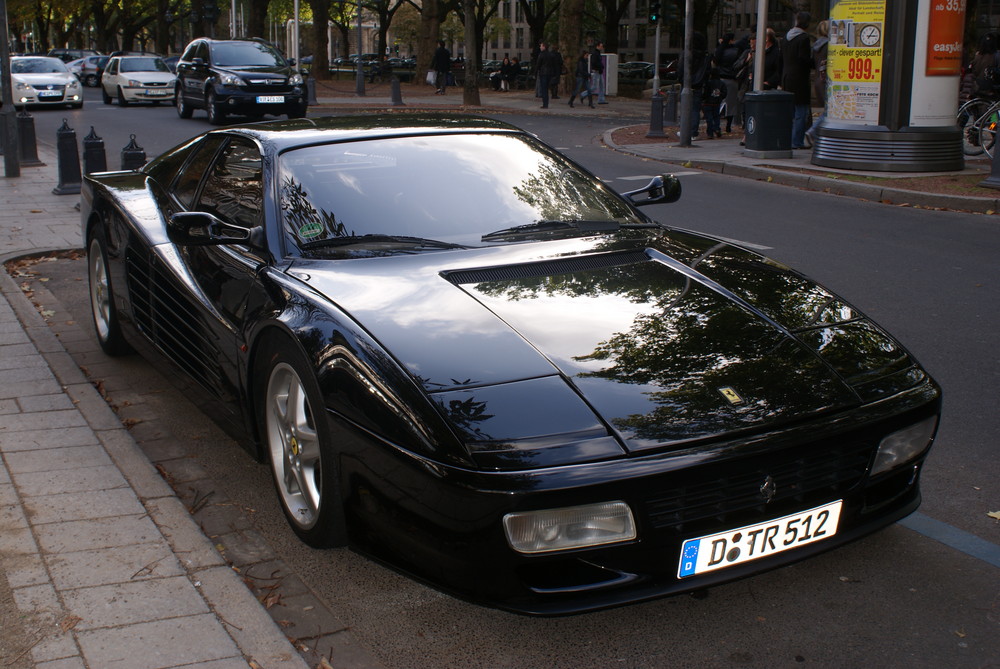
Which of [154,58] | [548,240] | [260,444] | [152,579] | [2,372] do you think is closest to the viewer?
[152,579]

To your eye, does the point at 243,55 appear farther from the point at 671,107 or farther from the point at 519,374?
the point at 519,374

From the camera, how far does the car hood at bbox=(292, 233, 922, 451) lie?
9.61 feet

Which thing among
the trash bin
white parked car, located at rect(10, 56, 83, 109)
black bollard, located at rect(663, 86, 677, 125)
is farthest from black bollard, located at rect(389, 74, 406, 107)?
the trash bin

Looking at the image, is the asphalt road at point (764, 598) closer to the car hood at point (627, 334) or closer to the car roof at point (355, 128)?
the car hood at point (627, 334)

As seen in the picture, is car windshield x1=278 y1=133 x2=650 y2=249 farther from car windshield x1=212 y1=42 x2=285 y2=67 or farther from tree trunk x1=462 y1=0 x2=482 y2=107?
tree trunk x1=462 y1=0 x2=482 y2=107

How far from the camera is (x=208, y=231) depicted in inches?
159

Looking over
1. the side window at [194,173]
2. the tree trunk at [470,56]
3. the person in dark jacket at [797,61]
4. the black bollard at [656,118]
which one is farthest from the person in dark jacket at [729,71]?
the side window at [194,173]

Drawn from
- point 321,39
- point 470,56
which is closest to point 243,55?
point 470,56

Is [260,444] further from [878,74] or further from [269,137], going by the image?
[878,74]

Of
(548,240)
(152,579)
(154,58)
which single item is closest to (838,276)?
(548,240)

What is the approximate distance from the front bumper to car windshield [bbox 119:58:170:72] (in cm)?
3223

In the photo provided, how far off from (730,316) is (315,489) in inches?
56.9

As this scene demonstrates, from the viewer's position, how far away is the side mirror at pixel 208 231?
400cm

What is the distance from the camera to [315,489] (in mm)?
3412
